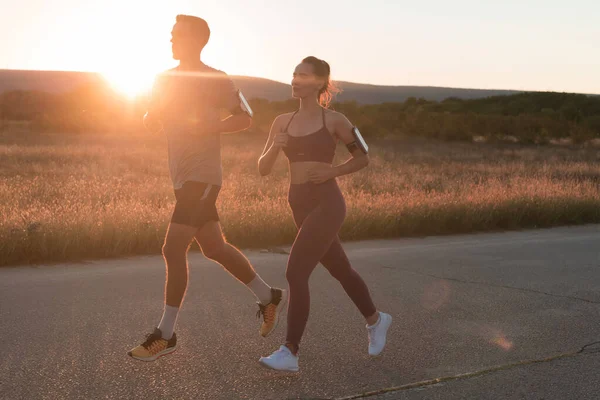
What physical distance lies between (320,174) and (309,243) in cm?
41

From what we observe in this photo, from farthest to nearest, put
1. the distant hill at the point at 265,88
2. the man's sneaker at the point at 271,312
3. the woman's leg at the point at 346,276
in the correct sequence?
the distant hill at the point at 265,88 < the man's sneaker at the point at 271,312 < the woman's leg at the point at 346,276

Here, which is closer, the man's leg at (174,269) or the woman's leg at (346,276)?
the man's leg at (174,269)

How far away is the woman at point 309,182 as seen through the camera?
4262 millimetres

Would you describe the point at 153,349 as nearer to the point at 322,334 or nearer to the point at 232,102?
the point at 322,334

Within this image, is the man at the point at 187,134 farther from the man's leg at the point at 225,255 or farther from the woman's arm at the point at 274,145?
the woman's arm at the point at 274,145

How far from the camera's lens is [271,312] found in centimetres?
489

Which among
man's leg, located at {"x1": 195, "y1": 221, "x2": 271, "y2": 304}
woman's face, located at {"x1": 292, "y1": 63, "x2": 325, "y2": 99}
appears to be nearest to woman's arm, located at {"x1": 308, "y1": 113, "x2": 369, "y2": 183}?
woman's face, located at {"x1": 292, "y1": 63, "x2": 325, "y2": 99}

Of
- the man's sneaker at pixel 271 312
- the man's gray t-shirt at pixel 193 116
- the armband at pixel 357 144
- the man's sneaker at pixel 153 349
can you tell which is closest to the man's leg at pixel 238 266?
the man's sneaker at pixel 271 312

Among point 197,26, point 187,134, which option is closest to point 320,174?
point 187,134

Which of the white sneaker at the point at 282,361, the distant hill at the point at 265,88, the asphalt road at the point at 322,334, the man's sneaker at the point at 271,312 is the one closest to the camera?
the asphalt road at the point at 322,334

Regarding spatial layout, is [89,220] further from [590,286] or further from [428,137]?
[428,137]

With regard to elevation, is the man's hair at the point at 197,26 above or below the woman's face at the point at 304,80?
above

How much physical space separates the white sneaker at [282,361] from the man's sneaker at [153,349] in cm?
60

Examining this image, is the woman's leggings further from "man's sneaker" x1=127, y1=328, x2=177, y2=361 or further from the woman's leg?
"man's sneaker" x1=127, y1=328, x2=177, y2=361
